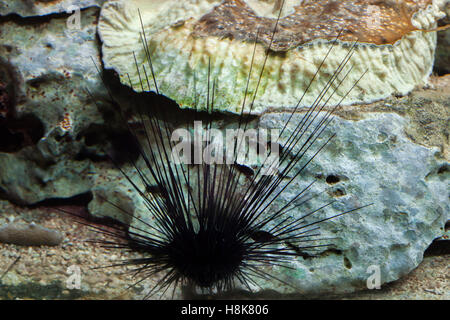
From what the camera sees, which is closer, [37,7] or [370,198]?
[370,198]

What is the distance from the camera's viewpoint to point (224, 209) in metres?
2.14

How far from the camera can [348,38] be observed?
268cm

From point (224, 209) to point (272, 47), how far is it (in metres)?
1.19

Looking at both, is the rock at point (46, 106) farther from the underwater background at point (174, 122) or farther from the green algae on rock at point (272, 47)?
the green algae on rock at point (272, 47)

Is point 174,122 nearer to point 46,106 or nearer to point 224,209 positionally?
point 224,209

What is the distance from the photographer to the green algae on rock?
2.63 metres

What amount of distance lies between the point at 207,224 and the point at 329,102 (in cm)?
120

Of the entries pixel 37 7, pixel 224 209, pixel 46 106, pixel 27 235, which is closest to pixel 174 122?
pixel 224 209

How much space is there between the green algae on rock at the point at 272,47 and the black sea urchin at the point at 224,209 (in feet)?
0.33

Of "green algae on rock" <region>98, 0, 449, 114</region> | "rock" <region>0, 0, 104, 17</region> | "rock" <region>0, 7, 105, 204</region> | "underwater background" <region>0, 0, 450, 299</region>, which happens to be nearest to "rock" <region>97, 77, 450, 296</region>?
"underwater background" <region>0, 0, 450, 299</region>

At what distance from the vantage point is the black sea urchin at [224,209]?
202 cm

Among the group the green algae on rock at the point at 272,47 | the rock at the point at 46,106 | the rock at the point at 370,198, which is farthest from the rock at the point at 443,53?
the rock at the point at 46,106

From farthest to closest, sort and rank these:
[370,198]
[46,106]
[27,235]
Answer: [46,106], [27,235], [370,198]
